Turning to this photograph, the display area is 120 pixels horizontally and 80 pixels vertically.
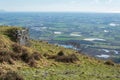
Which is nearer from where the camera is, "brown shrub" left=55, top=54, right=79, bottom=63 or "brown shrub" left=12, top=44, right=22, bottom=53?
"brown shrub" left=12, top=44, right=22, bottom=53

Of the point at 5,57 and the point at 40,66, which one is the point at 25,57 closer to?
the point at 40,66

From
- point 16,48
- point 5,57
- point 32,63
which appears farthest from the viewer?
point 16,48

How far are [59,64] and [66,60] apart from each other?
2.72 metres

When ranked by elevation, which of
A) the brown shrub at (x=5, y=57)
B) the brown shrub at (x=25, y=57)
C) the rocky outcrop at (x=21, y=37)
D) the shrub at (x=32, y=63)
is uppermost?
the rocky outcrop at (x=21, y=37)

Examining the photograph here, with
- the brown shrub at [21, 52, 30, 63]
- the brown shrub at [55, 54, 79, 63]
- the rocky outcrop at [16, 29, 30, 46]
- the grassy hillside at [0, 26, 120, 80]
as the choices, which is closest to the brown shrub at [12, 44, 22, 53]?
the grassy hillside at [0, 26, 120, 80]

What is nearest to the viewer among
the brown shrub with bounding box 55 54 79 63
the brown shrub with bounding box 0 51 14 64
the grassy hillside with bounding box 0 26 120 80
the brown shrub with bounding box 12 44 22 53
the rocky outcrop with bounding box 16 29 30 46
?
the grassy hillside with bounding box 0 26 120 80

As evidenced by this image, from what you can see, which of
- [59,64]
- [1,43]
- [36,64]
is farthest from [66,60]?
[1,43]

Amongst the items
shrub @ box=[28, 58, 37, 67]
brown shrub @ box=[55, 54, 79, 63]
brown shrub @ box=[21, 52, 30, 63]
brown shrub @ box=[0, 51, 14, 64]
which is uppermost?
brown shrub @ box=[0, 51, 14, 64]

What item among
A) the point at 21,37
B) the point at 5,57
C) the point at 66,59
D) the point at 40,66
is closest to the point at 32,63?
the point at 40,66

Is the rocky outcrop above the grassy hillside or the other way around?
above

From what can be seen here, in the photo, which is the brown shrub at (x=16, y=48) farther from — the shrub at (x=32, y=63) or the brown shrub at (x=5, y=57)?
the brown shrub at (x=5, y=57)

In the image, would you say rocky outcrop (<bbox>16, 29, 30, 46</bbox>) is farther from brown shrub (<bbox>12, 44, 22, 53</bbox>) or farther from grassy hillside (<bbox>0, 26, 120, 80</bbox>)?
brown shrub (<bbox>12, 44, 22, 53</bbox>)

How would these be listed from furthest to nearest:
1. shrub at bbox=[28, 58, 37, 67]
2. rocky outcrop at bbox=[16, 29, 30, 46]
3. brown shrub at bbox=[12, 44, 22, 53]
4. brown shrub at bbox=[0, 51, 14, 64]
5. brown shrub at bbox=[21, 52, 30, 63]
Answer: rocky outcrop at bbox=[16, 29, 30, 46], brown shrub at bbox=[12, 44, 22, 53], brown shrub at bbox=[21, 52, 30, 63], shrub at bbox=[28, 58, 37, 67], brown shrub at bbox=[0, 51, 14, 64]

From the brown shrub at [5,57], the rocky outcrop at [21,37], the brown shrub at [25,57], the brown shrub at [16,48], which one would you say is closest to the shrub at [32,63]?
the brown shrub at [25,57]
